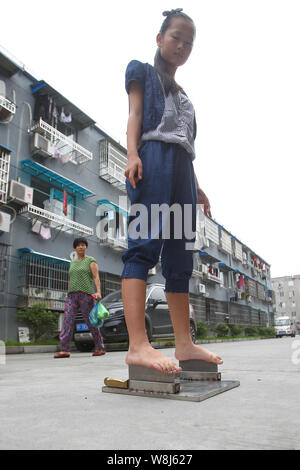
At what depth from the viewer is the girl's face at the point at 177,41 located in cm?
202

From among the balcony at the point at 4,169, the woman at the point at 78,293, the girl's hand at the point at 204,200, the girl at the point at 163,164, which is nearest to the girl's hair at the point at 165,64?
the girl at the point at 163,164

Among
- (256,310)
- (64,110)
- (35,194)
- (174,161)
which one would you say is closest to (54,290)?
(35,194)

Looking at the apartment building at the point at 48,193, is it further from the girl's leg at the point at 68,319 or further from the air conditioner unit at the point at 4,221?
the girl's leg at the point at 68,319

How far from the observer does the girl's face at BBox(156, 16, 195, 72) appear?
202 centimetres

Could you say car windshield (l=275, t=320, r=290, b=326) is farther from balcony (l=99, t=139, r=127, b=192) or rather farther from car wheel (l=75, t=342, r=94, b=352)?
car wheel (l=75, t=342, r=94, b=352)

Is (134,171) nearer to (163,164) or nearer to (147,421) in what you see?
(163,164)

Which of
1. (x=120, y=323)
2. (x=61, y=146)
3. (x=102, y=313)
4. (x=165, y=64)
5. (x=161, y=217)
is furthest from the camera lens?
(x=61, y=146)

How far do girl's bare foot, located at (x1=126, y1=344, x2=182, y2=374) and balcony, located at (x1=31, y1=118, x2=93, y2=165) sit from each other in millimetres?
11190

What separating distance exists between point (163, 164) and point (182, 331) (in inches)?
35.3

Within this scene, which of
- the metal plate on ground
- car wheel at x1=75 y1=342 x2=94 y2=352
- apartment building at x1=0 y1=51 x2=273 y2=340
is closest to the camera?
the metal plate on ground

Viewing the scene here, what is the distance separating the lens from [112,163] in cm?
1630

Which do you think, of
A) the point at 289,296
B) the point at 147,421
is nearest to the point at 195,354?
A: the point at 147,421

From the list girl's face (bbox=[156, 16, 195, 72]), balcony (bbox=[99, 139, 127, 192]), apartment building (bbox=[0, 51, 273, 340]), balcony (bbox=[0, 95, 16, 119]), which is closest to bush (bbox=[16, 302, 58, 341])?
apartment building (bbox=[0, 51, 273, 340])

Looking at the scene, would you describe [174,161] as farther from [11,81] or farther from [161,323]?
[11,81]
